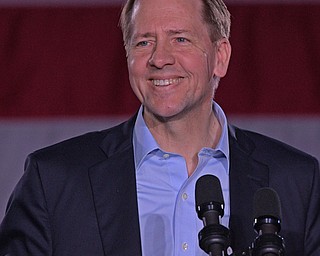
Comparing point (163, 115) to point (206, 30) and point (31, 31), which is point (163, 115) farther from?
point (31, 31)

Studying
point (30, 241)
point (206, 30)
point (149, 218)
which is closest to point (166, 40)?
point (206, 30)

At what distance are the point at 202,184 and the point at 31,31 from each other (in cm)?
131

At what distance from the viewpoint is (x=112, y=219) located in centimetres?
176

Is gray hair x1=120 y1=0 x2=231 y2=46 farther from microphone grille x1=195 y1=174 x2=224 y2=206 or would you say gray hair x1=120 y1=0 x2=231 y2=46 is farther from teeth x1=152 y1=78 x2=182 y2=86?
microphone grille x1=195 y1=174 x2=224 y2=206

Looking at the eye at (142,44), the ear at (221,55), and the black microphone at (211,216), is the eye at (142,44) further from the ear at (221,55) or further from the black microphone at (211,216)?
the black microphone at (211,216)

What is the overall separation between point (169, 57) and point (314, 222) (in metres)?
0.41

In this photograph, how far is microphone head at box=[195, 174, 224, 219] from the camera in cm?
139

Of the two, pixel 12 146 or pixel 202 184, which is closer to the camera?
pixel 202 184

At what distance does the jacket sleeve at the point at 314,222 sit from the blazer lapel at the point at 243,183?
0.10 m

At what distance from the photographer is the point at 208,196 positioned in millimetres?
1413

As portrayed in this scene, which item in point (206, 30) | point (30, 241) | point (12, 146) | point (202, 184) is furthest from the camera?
point (12, 146)

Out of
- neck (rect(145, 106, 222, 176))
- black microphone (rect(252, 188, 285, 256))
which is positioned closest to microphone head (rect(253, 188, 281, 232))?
black microphone (rect(252, 188, 285, 256))

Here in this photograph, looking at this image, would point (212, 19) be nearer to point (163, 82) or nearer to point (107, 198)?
point (163, 82)

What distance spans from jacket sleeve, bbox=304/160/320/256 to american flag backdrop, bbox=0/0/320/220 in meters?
0.64
